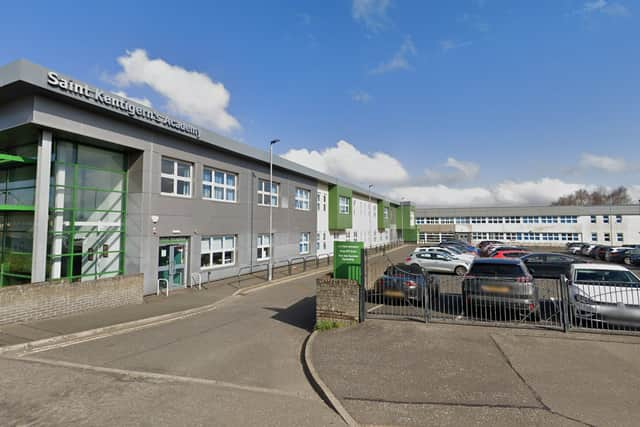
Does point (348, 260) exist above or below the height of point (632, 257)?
above

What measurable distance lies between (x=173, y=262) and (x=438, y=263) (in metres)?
15.6

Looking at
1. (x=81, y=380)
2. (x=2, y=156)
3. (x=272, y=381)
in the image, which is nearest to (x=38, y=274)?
(x=2, y=156)

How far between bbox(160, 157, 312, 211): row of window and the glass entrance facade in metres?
1.66

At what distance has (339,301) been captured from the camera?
8.43 m

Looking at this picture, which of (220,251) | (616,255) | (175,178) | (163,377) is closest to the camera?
(163,377)

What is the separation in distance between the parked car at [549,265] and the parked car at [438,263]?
345 centimetres

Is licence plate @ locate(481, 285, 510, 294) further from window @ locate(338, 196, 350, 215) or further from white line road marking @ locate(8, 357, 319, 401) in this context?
window @ locate(338, 196, 350, 215)

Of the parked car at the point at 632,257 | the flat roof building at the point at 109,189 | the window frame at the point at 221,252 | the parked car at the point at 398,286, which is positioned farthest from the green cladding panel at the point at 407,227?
the parked car at the point at 398,286

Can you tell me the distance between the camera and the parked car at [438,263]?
66.7ft

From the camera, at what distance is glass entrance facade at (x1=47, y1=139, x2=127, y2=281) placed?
11461mm

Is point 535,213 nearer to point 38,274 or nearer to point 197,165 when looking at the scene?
point 197,165

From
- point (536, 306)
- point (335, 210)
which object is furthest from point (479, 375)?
point (335, 210)

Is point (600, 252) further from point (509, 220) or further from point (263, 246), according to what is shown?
point (263, 246)

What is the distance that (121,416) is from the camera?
4.39 metres
